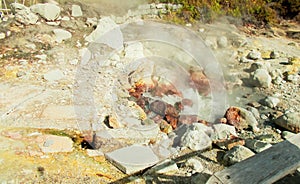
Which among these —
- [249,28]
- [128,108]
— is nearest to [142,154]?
[128,108]

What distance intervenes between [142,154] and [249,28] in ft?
19.4

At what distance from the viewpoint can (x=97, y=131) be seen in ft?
11.5

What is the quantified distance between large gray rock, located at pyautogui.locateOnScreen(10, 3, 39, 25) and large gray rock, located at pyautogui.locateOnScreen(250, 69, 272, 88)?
4.12m

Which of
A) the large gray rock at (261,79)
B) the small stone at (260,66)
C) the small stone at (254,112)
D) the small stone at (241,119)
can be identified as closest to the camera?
the small stone at (241,119)

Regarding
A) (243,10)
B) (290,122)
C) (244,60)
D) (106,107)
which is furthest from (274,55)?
(106,107)

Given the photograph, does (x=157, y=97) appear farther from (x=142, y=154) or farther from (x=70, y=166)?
(x=70, y=166)

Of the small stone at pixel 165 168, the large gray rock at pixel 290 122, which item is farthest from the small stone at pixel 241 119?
the small stone at pixel 165 168

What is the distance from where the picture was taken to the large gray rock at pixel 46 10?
594 centimetres

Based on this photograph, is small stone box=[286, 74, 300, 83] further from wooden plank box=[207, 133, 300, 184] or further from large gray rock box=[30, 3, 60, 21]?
large gray rock box=[30, 3, 60, 21]

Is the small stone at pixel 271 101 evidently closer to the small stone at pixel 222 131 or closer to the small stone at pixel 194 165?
the small stone at pixel 222 131

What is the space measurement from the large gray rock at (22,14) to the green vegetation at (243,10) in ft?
11.1

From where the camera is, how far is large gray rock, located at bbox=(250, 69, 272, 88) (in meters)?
5.12

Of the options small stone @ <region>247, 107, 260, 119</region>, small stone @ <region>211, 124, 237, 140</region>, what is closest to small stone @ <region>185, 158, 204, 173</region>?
small stone @ <region>211, 124, 237, 140</region>

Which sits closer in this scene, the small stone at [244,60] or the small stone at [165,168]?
the small stone at [165,168]
